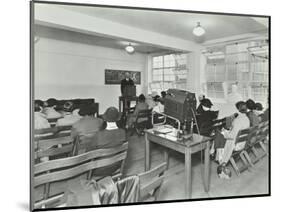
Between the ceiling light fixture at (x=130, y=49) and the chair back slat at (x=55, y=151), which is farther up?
the ceiling light fixture at (x=130, y=49)

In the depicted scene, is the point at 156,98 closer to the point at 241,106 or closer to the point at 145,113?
the point at 145,113

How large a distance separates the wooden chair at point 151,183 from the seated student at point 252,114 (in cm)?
81

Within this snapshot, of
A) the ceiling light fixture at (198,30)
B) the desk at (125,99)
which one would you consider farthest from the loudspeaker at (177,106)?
the ceiling light fixture at (198,30)

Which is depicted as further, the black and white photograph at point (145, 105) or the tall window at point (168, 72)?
the tall window at point (168, 72)

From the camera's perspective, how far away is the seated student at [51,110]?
5.09 ft

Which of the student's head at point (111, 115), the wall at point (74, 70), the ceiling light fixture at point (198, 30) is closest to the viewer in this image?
the wall at point (74, 70)

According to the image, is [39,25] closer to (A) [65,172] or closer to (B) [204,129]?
(A) [65,172]

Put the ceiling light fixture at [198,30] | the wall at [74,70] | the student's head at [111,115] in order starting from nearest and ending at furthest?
the wall at [74,70] < the student's head at [111,115] < the ceiling light fixture at [198,30]

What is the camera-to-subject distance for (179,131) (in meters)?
1.74

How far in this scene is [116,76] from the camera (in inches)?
66.3

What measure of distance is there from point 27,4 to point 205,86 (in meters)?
1.37

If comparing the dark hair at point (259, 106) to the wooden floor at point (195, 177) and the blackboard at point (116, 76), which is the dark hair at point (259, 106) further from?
the blackboard at point (116, 76)

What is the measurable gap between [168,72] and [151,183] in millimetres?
817

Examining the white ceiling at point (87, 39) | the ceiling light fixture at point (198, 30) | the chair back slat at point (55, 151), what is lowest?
the chair back slat at point (55, 151)
